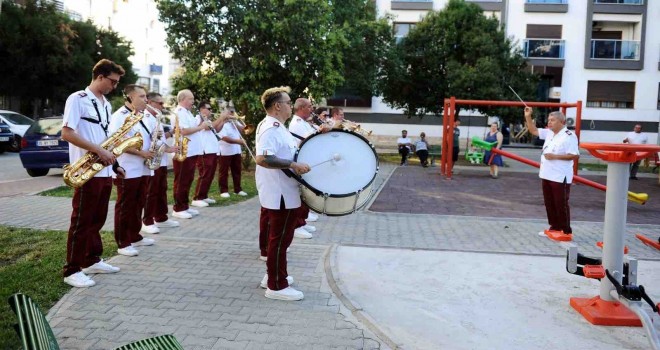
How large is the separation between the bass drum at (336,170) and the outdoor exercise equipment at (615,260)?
189cm

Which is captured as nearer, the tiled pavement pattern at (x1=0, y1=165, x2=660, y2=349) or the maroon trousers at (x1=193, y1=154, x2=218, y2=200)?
the tiled pavement pattern at (x1=0, y1=165, x2=660, y2=349)

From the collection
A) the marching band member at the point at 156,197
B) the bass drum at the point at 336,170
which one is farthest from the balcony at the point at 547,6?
the bass drum at the point at 336,170

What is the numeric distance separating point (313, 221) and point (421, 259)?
2841mm

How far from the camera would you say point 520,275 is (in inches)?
248

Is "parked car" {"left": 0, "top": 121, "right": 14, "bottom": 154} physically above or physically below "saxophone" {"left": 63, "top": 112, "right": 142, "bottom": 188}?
below

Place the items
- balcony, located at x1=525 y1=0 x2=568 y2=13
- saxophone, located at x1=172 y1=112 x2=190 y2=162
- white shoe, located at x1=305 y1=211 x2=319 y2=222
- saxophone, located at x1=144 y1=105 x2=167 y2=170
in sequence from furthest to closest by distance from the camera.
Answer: balcony, located at x1=525 y1=0 x2=568 y2=13
white shoe, located at x1=305 y1=211 x2=319 y2=222
saxophone, located at x1=172 y1=112 x2=190 y2=162
saxophone, located at x1=144 y1=105 x2=167 y2=170

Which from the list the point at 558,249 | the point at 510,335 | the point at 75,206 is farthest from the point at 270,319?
the point at 558,249

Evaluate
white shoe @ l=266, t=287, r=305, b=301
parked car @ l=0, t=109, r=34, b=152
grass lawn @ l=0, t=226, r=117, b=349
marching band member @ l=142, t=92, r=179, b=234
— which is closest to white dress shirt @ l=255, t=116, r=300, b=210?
white shoe @ l=266, t=287, r=305, b=301

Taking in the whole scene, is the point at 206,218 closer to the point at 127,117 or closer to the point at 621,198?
the point at 127,117

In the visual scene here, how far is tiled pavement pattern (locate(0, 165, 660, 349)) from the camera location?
14.5ft

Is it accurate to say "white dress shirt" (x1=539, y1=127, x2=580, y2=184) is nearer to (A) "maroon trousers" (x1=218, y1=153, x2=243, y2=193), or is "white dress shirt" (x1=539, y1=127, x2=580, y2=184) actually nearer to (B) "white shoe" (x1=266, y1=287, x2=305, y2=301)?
(B) "white shoe" (x1=266, y1=287, x2=305, y2=301)

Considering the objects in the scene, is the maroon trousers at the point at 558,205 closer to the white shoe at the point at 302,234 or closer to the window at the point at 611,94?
the white shoe at the point at 302,234

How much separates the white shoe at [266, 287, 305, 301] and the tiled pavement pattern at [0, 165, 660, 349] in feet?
0.23

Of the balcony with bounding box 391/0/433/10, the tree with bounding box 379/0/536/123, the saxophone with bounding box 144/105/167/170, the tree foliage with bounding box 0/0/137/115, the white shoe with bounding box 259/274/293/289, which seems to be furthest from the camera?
the balcony with bounding box 391/0/433/10
